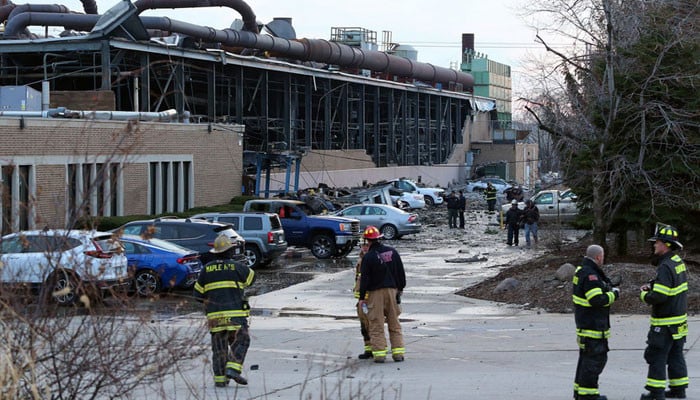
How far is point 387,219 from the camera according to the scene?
39969 mm

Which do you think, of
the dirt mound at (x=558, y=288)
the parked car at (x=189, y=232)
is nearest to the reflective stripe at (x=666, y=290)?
the dirt mound at (x=558, y=288)

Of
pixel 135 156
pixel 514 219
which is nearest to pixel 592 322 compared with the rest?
pixel 135 156

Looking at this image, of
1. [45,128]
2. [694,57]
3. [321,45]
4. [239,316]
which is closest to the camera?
[239,316]

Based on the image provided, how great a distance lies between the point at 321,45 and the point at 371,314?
4940 cm

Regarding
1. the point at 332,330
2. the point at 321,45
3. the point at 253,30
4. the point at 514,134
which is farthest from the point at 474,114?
the point at 332,330

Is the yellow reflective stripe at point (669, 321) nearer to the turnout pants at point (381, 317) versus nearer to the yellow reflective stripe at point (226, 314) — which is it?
the turnout pants at point (381, 317)

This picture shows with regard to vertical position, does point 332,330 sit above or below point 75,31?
below

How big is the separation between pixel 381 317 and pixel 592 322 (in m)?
3.61

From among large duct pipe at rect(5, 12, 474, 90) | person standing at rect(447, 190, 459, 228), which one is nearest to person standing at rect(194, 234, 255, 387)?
person standing at rect(447, 190, 459, 228)

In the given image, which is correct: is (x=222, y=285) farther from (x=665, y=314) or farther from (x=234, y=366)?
(x=665, y=314)

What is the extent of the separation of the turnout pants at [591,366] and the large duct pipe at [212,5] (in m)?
40.9

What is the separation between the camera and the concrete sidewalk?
37.2 feet

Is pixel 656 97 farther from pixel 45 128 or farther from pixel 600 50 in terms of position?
pixel 45 128

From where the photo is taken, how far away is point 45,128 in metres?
30.6
